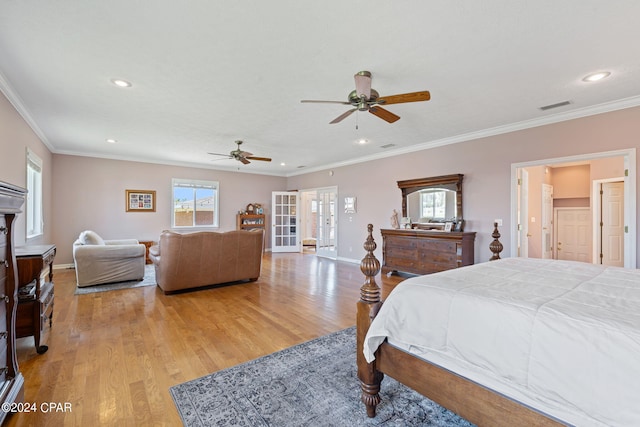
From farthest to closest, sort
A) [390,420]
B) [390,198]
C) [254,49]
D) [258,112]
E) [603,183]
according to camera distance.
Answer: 1. [390,198]
2. [603,183]
3. [258,112]
4. [254,49]
5. [390,420]

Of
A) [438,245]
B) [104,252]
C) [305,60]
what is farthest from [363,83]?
[104,252]

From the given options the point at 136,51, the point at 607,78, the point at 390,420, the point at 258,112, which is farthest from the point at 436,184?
the point at 136,51

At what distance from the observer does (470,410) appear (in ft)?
4.33

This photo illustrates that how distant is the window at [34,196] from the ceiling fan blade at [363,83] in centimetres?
494

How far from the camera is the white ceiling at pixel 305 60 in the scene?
2017mm

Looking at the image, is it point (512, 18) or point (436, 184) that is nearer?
point (512, 18)

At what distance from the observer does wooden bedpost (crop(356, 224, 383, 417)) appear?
5.66 feet

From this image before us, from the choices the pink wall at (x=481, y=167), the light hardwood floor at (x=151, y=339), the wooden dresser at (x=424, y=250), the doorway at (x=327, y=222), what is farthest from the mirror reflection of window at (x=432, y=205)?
the doorway at (x=327, y=222)

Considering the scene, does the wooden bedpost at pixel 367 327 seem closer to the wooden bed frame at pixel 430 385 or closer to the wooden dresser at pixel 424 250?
the wooden bed frame at pixel 430 385

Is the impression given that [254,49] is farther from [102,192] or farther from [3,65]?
[102,192]

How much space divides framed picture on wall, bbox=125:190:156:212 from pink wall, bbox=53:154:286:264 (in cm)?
9

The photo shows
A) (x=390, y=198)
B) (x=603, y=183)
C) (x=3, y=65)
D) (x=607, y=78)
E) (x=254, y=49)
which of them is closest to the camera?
(x=254, y=49)

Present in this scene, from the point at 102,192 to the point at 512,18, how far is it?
806 centimetres

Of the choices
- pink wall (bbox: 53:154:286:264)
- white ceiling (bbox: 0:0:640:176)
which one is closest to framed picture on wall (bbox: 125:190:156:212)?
pink wall (bbox: 53:154:286:264)
